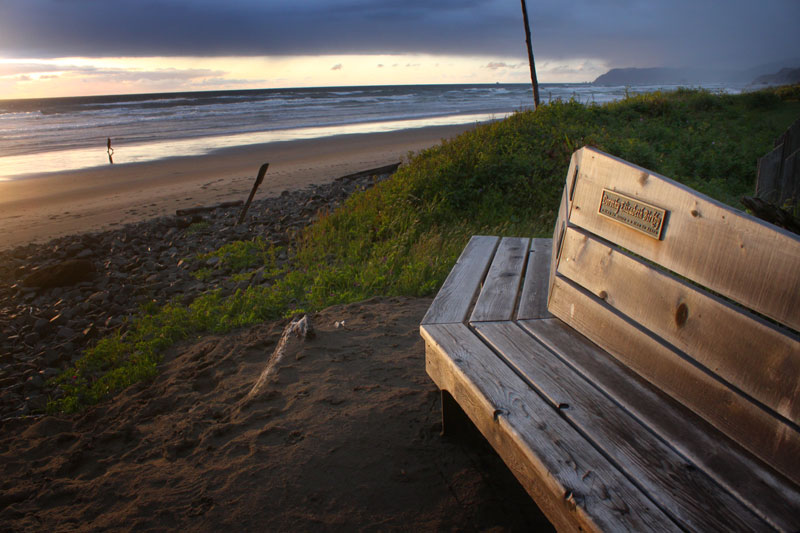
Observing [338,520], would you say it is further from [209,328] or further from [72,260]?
[72,260]

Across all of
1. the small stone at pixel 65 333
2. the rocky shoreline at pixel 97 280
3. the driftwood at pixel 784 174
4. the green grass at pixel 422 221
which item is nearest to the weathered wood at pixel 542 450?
the green grass at pixel 422 221

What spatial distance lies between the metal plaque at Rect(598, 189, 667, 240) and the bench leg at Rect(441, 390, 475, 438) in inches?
46.3

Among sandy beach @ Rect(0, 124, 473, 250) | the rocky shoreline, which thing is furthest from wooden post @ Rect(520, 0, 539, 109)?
the rocky shoreline

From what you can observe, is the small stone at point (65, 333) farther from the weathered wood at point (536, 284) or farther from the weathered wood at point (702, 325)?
the weathered wood at point (702, 325)

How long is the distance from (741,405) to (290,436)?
2.02 metres

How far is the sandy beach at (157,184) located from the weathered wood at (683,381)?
29.0 feet

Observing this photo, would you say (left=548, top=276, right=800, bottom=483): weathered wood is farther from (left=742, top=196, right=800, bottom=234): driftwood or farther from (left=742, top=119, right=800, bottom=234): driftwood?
(left=742, top=119, right=800, bottom=234): driftwood

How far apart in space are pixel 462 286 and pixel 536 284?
0.43 metres

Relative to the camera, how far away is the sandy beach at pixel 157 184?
9.35m

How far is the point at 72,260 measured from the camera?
673 cm

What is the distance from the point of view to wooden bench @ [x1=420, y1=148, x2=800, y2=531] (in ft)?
4.31

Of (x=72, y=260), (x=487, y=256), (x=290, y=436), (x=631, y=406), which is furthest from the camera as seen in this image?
(x=72, y=260)

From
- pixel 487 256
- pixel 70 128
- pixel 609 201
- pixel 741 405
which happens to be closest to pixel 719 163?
pixel 487 256

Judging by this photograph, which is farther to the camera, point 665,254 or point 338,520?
point 338,520
